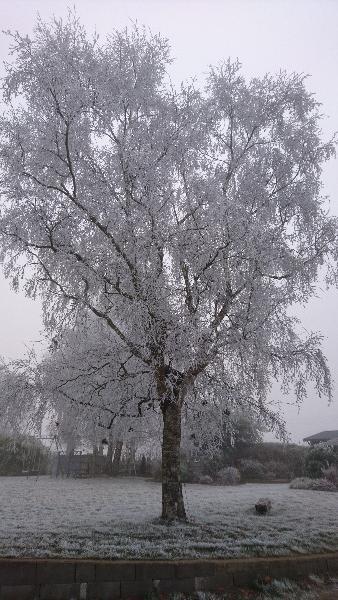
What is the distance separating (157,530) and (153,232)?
18.7 feet

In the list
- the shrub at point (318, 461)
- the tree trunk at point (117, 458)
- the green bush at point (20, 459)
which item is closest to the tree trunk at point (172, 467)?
the shrub at point (318, 461)

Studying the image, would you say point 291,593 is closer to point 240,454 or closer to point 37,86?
point 37,86

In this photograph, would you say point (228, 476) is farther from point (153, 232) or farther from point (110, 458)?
point (153, 232)

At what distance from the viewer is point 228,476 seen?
76.4 ft

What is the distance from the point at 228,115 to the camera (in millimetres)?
12148

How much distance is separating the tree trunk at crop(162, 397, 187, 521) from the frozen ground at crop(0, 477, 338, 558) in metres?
0.38

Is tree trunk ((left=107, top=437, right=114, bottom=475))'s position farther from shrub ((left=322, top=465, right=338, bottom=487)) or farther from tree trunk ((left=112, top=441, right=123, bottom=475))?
shrub ((left=322, top=465, right=338, bottom=487))

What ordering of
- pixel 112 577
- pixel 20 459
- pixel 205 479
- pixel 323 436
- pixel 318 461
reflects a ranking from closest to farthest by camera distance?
pixel 112 577
pixel 318 461
pixel 205 479
pixel 20 459
pixel 323 436

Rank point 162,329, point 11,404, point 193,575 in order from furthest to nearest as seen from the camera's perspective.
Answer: point 11,404 < point 162,329 < point 193,575

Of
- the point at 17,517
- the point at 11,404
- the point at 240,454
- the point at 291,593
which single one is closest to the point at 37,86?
the point at 11,404

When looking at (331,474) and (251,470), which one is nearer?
(331,474)

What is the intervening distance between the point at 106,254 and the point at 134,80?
4.75 metres

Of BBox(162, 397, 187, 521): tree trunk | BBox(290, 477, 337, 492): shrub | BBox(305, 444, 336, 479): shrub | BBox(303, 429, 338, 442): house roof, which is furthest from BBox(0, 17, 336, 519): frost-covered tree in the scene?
BBox(303, 429, 338, 442): house roof

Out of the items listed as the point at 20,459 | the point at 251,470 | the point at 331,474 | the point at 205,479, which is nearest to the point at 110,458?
the point at 20,459
